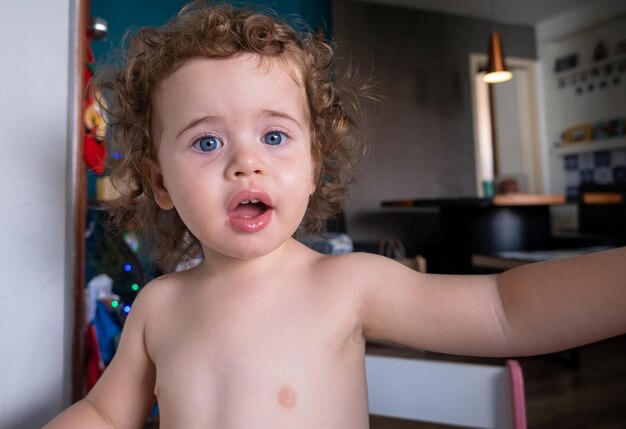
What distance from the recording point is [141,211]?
0.78m

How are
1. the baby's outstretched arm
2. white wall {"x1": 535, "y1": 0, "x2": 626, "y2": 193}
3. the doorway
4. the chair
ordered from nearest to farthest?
the baby's outstretched arm < the chair < white wall {"x1": 535, "y1": 0, "x2": 626, "y2": 193} < the doorway

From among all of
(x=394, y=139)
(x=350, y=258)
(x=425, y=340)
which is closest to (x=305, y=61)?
(x=350, y=258)

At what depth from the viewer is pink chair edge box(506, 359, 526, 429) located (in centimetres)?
60

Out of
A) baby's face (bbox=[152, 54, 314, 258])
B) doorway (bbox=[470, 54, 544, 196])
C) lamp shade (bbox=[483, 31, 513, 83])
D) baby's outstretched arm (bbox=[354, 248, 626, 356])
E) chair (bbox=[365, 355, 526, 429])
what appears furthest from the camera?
doorway (bbox=[470, 54, 544, 196])

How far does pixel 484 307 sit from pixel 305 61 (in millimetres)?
364

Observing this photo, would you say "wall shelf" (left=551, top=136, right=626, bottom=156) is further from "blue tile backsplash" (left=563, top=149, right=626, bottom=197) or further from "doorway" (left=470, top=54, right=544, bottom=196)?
"doorway" (left=470, top=54, right=544, bottom=196)

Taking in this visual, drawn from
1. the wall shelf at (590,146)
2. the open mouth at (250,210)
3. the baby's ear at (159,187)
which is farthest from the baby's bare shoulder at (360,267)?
the wall shelf at (590,146)

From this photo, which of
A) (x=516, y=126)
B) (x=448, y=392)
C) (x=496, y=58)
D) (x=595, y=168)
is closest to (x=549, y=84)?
(x=516, y=126)

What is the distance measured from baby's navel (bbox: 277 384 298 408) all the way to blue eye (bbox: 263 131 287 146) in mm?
258

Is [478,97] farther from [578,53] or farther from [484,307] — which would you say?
[484,307]

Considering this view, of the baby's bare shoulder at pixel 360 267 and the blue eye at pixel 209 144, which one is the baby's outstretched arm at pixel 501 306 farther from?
the blue eye at pixel 209 144

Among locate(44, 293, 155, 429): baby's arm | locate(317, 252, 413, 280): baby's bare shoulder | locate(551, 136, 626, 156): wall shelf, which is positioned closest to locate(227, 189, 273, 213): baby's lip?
locate(317, 252, 413, 280): baby's bare shoulder

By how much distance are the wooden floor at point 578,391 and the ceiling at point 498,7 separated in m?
3.53

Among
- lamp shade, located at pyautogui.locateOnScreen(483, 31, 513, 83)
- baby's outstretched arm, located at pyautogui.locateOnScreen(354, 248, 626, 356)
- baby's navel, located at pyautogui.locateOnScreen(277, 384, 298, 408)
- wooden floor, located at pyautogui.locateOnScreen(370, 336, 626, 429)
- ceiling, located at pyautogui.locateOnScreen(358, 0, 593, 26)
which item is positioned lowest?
wooden floor, located at pyautogui.locateOnScreen(370, 336, 626, 429)
